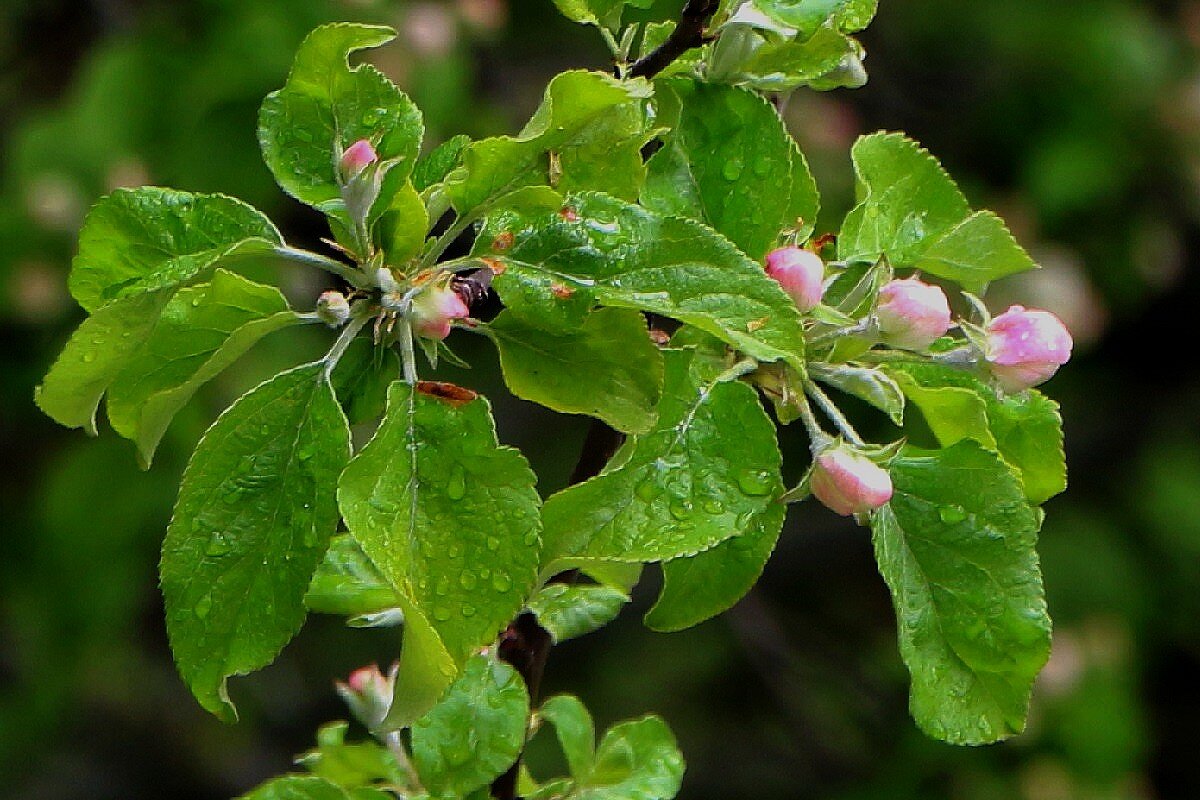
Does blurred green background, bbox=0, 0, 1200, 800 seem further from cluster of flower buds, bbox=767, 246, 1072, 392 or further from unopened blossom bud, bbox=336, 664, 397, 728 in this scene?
cluster of flower buds, bbox=767, 246, 1072, 392

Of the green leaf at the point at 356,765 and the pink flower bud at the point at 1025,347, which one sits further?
the green leaf at the point at 356,765

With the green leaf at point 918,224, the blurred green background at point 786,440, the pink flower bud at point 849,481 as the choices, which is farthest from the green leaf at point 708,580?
the blurred green background at point 786,440

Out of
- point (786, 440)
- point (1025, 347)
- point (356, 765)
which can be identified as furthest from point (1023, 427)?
point (786, 440)

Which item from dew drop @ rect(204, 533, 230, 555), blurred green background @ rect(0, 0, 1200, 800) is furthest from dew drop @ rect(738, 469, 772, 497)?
blurred green background @ rect(0, 0, 1200, 800)

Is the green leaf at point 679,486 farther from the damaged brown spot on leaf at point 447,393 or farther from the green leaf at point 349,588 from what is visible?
the green leaf at point 349,588

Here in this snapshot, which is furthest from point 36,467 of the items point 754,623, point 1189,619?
point 1189,619

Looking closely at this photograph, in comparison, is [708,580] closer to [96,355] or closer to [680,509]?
[680,509]

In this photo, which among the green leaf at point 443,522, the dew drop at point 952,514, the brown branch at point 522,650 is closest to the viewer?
the green leaf at point 443,522
